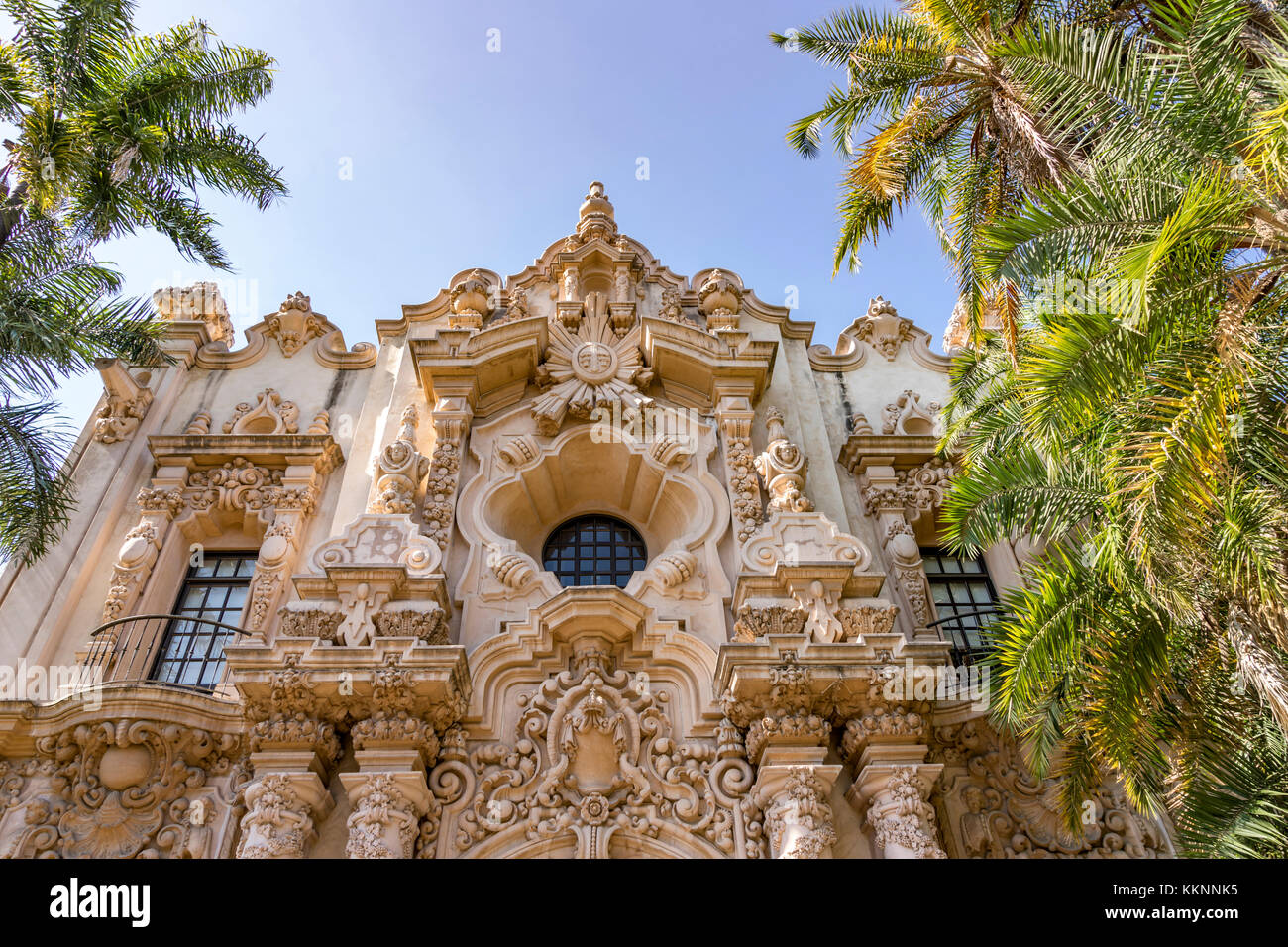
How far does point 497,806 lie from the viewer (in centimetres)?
947

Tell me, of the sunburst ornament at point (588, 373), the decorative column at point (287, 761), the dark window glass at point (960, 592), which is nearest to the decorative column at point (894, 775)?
the dark window glass at point (960, 592)

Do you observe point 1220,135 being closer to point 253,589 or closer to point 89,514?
point 253,589

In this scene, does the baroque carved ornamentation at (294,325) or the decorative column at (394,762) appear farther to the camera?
the baroque carved ornamentation at (294,325)

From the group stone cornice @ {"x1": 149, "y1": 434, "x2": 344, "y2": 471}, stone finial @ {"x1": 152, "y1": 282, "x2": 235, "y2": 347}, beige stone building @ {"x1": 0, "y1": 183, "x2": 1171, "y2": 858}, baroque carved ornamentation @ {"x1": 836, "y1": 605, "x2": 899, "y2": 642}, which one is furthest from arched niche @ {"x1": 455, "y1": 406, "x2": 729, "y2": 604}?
stone finial @ {"x1": 152, "y1": 282, "x2": 235, "y2": 347}

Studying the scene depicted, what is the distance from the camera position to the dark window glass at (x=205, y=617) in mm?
11633

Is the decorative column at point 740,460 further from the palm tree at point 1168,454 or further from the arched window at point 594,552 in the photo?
the palm tree at point 1168,454

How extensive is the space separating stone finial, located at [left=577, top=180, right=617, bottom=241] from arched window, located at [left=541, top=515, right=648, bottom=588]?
5.71 metres

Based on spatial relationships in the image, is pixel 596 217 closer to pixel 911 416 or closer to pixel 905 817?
pixel 911 416

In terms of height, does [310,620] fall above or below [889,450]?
below

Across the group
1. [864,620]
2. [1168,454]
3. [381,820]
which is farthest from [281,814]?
[1168,454]

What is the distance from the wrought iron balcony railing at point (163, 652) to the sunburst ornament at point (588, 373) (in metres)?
5.19

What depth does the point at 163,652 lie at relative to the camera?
11.8 metres

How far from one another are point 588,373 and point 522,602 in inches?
165

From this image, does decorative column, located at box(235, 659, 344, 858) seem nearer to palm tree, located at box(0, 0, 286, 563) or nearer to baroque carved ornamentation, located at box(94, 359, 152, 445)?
palm tree, located at box(0, 0, 286, 563)
